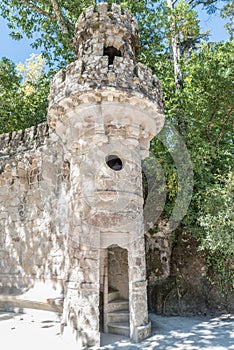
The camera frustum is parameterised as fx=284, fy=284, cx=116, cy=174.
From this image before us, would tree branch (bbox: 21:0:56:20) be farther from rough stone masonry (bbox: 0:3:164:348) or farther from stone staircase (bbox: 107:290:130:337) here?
stone staircase (bbox: 107:290:130:337)

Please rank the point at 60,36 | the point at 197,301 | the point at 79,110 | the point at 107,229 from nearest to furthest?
the point at 107,229, the point at 79,110, the point at 197,301, the point at 60,36

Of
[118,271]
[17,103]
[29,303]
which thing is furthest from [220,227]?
[17,103]

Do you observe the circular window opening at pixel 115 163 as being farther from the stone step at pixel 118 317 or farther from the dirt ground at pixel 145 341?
the dirt ground at pixel 145 341

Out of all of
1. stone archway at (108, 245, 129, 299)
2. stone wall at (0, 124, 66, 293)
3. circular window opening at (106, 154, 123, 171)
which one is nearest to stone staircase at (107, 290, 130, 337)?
stone archway at (108, 245, 129, 299)

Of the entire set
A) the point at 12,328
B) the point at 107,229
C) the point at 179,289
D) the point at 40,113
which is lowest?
the point at 12,328

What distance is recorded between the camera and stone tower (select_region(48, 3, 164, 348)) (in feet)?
15.3

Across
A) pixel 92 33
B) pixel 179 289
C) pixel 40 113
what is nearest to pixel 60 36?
pixel 40 113

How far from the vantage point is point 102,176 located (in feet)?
16.3

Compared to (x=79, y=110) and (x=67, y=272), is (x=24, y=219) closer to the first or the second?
(x=67, y=272)

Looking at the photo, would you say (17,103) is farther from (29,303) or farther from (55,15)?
(29,303)

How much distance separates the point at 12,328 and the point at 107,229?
107 inches

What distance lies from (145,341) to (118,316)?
744 millimetres

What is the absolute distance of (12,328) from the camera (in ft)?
17.5

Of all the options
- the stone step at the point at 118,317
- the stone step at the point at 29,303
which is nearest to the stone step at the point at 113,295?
the stone step at the point at 118,317
